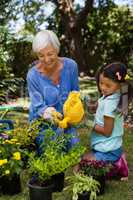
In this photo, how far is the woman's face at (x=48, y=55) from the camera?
4602 mm

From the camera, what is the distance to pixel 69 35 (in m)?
17.6

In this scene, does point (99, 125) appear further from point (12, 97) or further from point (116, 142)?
point (12, 97)

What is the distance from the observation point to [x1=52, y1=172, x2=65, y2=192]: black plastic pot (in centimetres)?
436

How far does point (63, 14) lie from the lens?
55.3ft

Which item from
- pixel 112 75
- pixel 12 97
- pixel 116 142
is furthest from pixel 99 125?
pixel 12 97

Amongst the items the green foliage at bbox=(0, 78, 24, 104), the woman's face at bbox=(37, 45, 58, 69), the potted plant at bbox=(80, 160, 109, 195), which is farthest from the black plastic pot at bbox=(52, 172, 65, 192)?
the green foliage at bbox=(0, 78, 24, 104)

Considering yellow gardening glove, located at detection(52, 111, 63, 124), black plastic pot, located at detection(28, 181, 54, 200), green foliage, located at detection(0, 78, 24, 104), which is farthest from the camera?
green foliage, located at detection(0, 78, 24, 104)

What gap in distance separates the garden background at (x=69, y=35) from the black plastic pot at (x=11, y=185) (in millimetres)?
6122

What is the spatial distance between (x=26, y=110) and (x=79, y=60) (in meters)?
8.23

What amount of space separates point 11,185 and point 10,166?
0.25 metres

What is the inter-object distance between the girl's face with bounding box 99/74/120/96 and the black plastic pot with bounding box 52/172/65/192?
39.8 inches

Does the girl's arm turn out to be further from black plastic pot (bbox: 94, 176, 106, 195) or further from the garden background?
the garden background

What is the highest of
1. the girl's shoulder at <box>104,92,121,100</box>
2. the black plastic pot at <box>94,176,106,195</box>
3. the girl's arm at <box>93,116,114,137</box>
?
the girl's shoulder at <box>104,92,121,100</box>

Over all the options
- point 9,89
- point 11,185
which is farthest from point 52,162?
point 9,89
